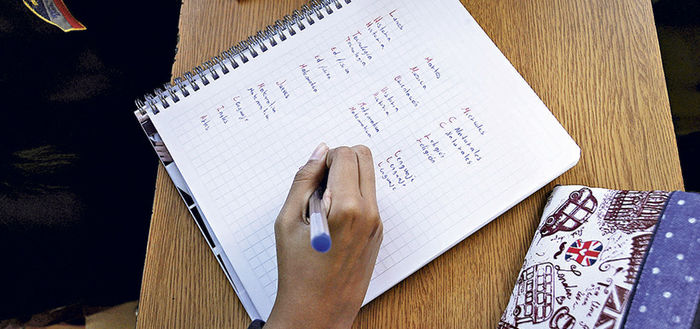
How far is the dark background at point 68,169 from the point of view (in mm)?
722

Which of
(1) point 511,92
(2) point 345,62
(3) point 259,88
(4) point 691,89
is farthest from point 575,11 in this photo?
(4) point 691,89

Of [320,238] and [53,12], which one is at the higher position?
[53,12]

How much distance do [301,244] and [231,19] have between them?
323 mm

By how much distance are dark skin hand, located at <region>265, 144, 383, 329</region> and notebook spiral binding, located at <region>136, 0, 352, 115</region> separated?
190 mm

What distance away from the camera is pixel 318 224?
1.20ft

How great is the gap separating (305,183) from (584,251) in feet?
0.87

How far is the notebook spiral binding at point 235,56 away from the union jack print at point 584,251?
375mm

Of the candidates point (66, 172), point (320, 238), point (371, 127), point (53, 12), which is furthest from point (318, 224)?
point (66, 172)

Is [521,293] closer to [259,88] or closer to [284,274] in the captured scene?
[284,274]

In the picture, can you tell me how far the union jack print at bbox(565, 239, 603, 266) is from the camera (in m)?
0.41

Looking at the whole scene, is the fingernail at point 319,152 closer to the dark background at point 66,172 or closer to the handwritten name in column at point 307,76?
the handwritten name in column at point 307,76

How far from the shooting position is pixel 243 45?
1.81 ft

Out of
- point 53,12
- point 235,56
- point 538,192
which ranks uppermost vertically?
point 53,12

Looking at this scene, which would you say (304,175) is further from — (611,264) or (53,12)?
(53,12)
